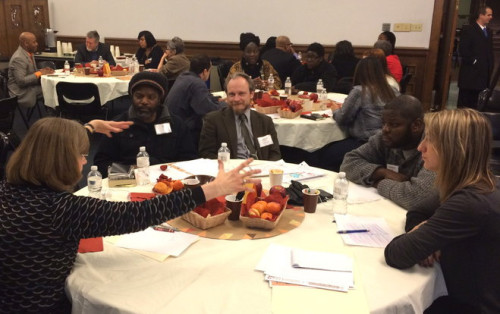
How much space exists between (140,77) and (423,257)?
2264 millimetres

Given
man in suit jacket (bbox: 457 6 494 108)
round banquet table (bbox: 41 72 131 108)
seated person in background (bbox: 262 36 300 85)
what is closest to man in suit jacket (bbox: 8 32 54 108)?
round banquet table (bbox: 41 72 131 108)

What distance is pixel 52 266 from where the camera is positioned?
5.15ft

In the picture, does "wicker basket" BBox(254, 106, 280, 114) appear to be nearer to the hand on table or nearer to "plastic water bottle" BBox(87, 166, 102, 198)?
the hand on table

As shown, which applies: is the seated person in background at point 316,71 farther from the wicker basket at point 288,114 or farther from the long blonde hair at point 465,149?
the long blonde hair at point 465,149

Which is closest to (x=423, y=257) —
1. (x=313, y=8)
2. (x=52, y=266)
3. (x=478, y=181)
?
(x=478, y=181)

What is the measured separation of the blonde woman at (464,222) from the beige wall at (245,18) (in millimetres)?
7257

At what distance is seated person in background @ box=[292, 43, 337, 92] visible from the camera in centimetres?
624

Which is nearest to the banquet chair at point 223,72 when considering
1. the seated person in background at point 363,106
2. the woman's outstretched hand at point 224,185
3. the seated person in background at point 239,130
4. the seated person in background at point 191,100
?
the seated person in background at point 191,100

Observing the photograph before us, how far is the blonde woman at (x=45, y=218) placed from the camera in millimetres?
1523

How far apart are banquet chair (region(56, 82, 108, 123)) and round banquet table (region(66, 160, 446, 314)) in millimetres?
4396

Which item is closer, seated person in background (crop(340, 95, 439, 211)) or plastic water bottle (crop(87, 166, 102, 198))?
plastic water bottle (crop(87, 166, 102, 198))

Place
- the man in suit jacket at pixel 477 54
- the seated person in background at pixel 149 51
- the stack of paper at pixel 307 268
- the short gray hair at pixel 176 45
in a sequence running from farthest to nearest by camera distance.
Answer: the seated person in background at pixel 149 51 < the man in suit jacket at pixel 477 54 < the short gray hair at pixel 176 45 < the stack of paper at pixel 307 268

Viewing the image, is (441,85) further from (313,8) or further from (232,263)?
(232,263)

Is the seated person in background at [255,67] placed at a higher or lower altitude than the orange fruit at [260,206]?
higher
